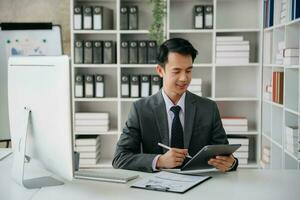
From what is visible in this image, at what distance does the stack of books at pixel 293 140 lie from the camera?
3449mm

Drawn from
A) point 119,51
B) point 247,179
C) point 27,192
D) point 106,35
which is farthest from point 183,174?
point 106,35

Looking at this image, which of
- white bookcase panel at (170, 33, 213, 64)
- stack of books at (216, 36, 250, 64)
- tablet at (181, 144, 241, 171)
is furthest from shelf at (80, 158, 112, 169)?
tablet at (181, 144, 241, 171)

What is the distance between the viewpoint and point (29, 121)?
188cm

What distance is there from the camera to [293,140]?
3498 millimetres

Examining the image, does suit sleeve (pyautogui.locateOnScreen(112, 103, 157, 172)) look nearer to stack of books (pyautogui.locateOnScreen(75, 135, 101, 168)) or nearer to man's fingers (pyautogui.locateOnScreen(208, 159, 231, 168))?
man's fingers (pyautogui.locateOnScreen(208, 159, 231, 168))

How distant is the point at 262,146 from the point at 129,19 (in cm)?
190

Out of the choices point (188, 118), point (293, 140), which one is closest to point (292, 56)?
point (293, 140)

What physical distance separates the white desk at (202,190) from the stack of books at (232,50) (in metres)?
2.48

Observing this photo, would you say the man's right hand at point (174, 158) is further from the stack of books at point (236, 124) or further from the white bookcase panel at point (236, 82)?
the white bookcase panel at point (236, 82)

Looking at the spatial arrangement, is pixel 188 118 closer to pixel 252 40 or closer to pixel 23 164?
pixel 23 164

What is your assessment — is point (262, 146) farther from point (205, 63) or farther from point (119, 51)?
point (119, 51)

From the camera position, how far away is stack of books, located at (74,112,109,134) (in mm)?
4582

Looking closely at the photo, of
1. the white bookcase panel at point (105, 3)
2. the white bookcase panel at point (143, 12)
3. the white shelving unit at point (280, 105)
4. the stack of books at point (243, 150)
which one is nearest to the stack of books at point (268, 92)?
the white shelving unit at point (280, 105)

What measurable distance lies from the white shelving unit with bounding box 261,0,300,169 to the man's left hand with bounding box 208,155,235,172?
1.51m
